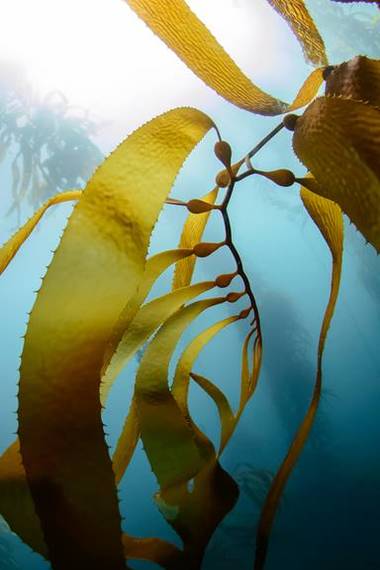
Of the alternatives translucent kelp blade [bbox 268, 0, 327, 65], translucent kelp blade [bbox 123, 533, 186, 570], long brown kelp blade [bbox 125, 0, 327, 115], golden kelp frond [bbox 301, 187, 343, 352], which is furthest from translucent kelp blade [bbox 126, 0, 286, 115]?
translucent kelp blade [bbox 123, 533, 186, 570]

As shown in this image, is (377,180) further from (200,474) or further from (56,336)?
(200,474)

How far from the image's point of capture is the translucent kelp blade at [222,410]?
770 millimetres

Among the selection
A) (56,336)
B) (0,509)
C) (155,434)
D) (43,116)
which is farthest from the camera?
(43,116)

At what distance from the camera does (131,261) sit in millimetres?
421

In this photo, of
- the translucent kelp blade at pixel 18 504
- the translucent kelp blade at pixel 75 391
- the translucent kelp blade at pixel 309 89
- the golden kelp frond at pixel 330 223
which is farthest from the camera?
the golden kelp frond at pixel 330 223

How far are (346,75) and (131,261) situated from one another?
34 centimetres

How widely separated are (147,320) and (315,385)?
1.02 feet

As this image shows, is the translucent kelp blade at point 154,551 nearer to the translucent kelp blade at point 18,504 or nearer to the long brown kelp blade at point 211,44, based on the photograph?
the translucent kelp blade at point 18,504

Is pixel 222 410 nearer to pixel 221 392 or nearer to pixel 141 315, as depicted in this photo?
pixel 221 392

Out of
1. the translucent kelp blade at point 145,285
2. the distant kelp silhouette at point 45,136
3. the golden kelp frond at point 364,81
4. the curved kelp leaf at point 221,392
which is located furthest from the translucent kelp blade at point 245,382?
the distant kelp silhouette at point 45,136

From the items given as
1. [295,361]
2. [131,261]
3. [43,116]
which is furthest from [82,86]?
[131,261]

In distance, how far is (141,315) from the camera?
2.39 ft

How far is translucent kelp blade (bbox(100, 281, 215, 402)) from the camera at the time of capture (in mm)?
674

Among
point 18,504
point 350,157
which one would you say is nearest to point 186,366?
point 18,504
